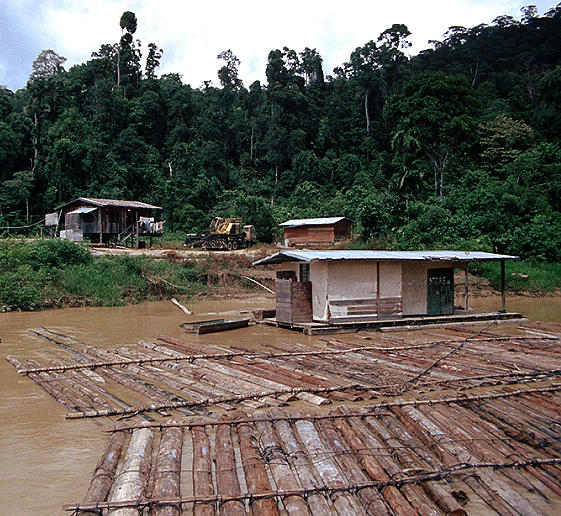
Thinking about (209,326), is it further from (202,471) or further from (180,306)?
(202,471)

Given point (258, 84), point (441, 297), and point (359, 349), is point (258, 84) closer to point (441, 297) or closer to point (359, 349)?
point (441, 297)

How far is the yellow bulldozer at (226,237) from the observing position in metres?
34.7

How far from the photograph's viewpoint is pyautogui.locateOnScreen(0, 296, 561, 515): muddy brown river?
18.1ft

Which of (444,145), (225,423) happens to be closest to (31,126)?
(444,145)

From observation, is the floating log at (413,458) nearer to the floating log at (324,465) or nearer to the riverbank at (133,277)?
the floating log at (324,465)

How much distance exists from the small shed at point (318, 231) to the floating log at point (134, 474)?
30.1 m

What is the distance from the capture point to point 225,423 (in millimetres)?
6688

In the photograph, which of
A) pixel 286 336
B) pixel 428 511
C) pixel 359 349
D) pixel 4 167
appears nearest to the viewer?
pixel 428 511

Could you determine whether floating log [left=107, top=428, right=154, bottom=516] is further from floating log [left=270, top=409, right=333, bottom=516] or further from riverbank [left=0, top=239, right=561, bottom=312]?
riverbank [left=0, top=239, right=561, bottom=312]

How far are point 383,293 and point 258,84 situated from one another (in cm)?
5649

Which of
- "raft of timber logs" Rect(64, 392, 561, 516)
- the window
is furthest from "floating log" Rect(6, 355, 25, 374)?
the window

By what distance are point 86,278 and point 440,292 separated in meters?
15.3

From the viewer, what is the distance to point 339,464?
551 centimetres

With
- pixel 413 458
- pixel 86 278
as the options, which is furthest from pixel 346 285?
pixel 86 278
